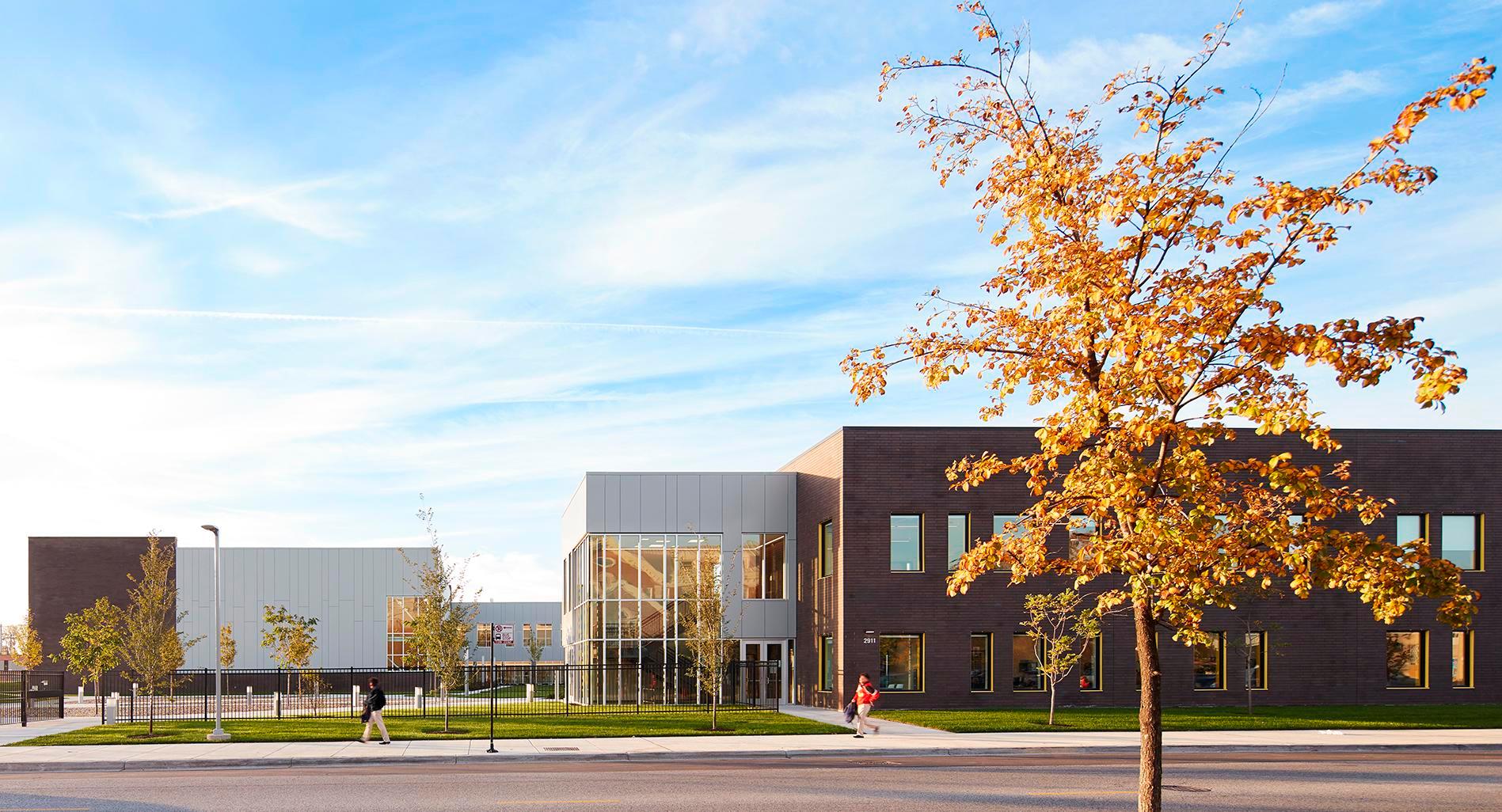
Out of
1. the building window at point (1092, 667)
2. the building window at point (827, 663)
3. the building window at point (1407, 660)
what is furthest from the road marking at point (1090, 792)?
the building window at point (1407, 660)

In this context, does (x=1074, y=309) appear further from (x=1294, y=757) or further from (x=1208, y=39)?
(x=1294, y=757)

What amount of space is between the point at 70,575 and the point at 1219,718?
60.1 metres

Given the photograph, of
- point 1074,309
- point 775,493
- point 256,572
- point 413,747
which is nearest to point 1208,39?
point 1074,309

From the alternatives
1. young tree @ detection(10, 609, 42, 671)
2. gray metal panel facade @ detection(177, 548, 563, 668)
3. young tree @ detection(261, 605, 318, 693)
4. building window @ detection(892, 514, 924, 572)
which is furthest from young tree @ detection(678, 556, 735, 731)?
young tree @ detection(10, 609, 42, 671)

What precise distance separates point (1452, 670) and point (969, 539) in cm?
1551

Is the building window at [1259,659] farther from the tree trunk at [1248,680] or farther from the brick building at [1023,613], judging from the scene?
the tree trunk at [1248,680]

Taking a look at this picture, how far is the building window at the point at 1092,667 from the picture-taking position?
1563 inches

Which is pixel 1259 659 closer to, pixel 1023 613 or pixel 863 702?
pixel 1023 613

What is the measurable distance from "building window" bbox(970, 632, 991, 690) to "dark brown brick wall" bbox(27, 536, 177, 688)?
48.2m

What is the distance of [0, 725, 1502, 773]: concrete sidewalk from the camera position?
82.7 feet

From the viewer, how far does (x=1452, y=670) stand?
40.5 meters

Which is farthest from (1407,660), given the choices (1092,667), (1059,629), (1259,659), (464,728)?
(464,728)

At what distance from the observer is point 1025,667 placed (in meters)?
39.6

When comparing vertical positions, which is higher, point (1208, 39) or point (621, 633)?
point (1208, 39)
